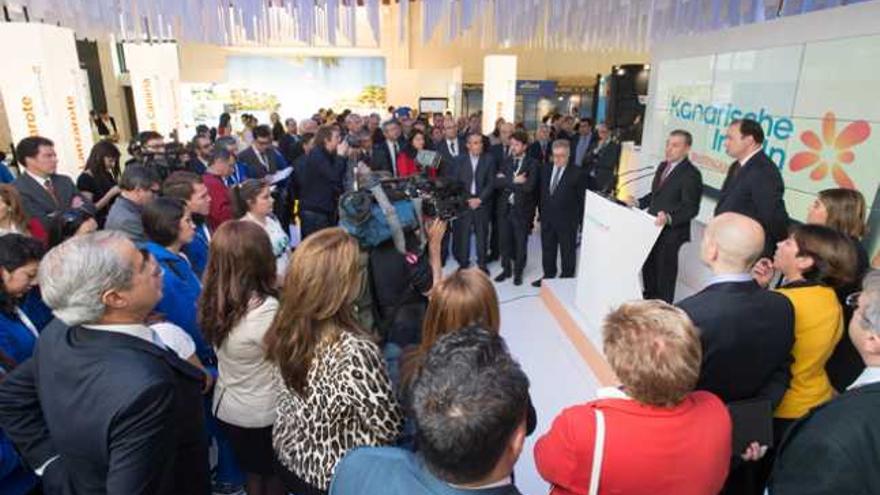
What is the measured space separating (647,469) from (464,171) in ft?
13.3

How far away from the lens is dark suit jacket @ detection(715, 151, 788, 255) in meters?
3.00

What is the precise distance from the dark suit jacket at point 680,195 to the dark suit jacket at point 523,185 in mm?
1268

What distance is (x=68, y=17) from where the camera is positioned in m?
5.77

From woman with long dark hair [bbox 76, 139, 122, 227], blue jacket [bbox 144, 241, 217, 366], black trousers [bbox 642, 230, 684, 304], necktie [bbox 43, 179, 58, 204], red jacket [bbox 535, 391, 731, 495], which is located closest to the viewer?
red jacket [bbox 535, 391, 731, 495]

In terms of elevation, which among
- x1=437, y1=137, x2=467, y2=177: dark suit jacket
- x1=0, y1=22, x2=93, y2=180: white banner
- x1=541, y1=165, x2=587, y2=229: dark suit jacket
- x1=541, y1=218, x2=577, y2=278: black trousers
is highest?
x1=0, y1=22, x2=93, y2=180: white banner

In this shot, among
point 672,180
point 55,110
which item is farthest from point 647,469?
point 55,110

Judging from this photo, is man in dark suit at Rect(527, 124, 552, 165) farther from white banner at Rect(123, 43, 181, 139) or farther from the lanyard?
white banner at Rect(123, 43, 181, 139)

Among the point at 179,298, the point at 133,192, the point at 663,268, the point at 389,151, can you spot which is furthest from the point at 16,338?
the point at 389,151

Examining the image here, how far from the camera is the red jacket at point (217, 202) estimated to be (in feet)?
12.3

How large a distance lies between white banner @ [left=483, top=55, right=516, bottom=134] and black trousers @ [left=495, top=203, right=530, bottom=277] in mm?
6542

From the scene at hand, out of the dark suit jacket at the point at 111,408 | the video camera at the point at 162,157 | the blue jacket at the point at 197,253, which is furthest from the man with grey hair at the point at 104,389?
the video camera at the point at 162,157

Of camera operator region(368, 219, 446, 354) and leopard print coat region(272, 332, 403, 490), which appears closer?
leopard print coat region(272, 332, 403, 490)

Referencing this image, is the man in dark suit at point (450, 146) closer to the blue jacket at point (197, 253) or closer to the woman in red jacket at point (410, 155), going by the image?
the woman in red jacket at point (410, 155)

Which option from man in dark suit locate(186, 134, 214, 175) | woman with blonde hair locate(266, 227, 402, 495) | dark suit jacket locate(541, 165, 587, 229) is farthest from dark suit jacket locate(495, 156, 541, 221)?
woman with blonde hair locate(266, 227, 402, 495)
